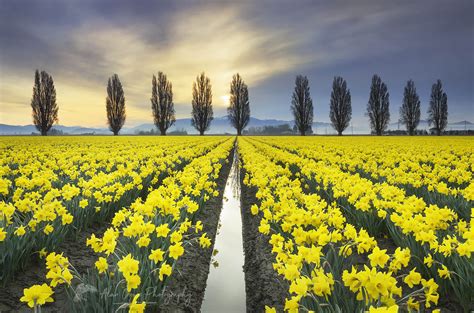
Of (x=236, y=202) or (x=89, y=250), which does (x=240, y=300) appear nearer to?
(x=89, y=250)

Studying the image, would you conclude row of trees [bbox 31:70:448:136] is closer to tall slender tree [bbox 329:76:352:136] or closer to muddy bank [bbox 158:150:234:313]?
tall slender tree [bbox 329:76:352:136]

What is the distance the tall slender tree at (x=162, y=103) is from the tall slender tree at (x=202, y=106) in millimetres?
5180

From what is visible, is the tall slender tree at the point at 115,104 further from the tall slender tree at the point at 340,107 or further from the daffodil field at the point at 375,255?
the daffodil field at the point at 375,255

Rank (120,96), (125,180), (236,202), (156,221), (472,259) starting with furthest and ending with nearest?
1. (120,96)
2. (236,202)
3. (125,180)
4. (156,221)
5. (472,259)

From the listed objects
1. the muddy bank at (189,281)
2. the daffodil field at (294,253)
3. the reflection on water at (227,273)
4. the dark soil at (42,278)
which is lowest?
the reflection on water at (227,273)

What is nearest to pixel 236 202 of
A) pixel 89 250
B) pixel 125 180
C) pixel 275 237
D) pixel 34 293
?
pixel 125 180

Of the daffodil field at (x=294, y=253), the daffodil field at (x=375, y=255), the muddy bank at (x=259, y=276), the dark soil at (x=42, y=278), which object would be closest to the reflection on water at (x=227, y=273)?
the muddy bank at (x=259, y=276)

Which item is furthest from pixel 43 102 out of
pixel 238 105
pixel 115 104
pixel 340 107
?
pixel 340 107

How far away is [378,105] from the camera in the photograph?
6750cm

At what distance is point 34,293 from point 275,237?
7.22ft

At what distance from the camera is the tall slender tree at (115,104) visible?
66.0 m

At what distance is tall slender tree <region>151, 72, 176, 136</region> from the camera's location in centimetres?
6769

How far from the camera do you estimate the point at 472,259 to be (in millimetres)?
3016

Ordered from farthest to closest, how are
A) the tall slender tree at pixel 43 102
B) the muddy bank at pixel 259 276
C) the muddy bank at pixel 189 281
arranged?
the tall slender tree at pixel 43 102
the muddy bank at pixel 259 276
the muddy bank at pixel 189 281
